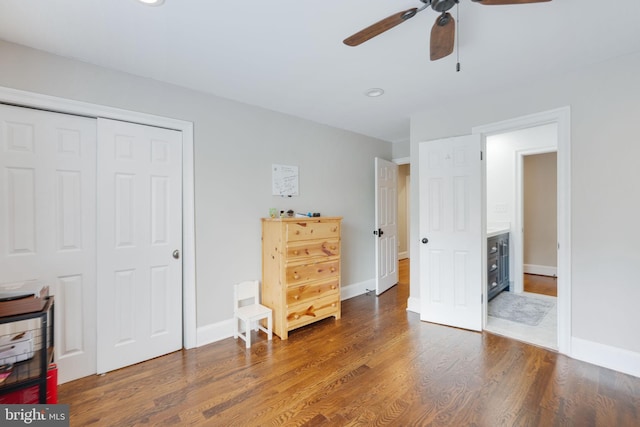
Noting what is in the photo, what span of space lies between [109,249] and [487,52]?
3.29 m

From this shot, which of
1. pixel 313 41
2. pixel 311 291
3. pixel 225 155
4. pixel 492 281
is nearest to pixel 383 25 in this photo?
pixel 313 41

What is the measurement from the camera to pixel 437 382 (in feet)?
6.67

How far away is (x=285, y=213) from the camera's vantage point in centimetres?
325

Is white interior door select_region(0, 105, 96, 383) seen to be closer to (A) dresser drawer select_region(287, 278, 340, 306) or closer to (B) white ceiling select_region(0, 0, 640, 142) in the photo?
(B) white ceiling select_region(0, 0, 640, 142)

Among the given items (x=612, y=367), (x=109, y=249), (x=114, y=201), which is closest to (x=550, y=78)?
(x=612, y=367)

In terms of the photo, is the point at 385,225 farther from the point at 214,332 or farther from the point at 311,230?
the point at 214,332

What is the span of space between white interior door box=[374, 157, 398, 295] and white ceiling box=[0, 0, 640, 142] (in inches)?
61.9

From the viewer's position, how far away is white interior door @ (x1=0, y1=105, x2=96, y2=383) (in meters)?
1.90

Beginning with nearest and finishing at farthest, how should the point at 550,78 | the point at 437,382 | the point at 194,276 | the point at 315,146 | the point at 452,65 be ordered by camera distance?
the point at 437,382
the point at 452,65
the point at 550,78
the point at 194,276
the point at 315,146

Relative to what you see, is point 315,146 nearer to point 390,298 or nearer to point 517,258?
point 390,298

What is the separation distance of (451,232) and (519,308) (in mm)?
1486

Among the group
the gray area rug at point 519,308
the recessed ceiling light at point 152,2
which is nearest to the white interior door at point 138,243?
the recessed ceiling light at point 152,2

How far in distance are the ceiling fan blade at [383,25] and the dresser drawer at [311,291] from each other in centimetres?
220

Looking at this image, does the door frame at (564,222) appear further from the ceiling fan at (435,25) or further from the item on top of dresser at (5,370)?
the item on top of dresser at (5,370)
